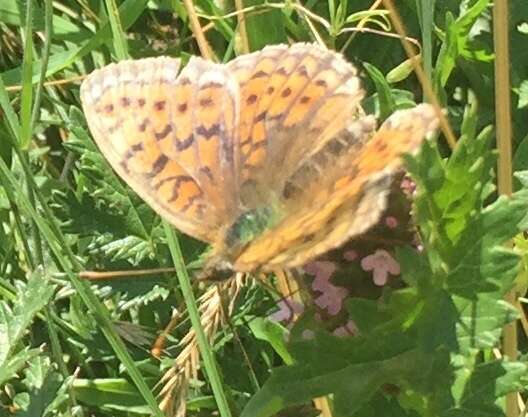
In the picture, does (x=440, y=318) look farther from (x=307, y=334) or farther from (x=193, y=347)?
(x=193, y=347)

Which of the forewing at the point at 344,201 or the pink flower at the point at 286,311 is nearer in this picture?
the forewing at the point at 344,201

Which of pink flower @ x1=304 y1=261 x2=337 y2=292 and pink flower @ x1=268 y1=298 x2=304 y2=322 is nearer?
pink flower @ x1=304 y1=261 x2=337 y2=292

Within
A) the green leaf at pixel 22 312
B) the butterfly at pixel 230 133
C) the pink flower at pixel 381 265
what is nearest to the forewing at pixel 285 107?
the butterfly at pixel 230 133

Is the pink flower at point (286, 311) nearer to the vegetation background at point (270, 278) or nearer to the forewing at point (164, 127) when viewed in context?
the vegetation background at point (270, 278)

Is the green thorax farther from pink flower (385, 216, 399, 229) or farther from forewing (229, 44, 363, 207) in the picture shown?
pink flower (385, 216, 399, 229)

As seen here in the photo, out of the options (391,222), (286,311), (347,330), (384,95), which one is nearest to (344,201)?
(391,222)

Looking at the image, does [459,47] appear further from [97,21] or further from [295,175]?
[97,21]

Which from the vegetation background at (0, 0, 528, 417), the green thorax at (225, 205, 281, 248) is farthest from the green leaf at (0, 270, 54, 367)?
the green thorax at (225, 205, 281, 248)
